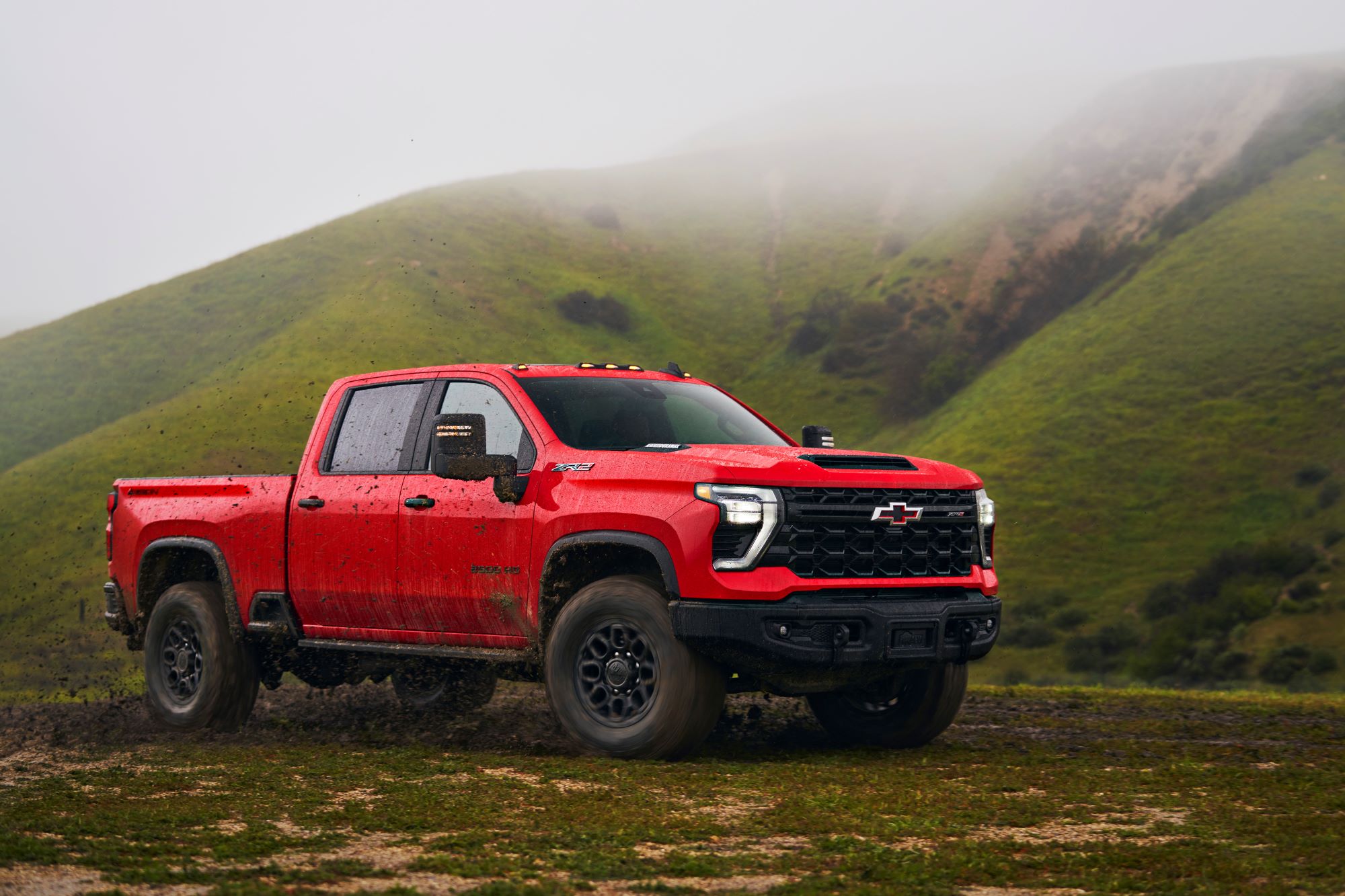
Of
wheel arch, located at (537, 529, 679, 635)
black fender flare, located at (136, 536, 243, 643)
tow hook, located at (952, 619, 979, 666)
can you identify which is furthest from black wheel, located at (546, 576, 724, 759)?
black fender flare, located at (136, 536, 243, 643)

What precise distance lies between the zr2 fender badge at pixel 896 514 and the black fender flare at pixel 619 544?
1.10 metres

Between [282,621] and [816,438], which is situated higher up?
[816,438]

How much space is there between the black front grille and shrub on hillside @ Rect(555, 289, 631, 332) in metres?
79.3

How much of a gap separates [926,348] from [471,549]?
77396 millimetres

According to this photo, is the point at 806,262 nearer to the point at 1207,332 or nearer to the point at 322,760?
the point at 1207,332

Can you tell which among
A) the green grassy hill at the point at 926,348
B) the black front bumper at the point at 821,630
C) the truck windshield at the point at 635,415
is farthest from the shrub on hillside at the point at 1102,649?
the black front bumper at the point at 821,630

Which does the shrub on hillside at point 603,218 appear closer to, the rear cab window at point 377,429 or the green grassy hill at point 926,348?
the green grassy hill at point 926,348

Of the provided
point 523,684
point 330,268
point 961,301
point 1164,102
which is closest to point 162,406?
point 330,268

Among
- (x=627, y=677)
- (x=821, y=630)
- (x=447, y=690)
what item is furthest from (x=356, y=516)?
(x=821, y=630)

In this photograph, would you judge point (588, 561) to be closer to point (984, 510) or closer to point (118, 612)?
point (984, 510)

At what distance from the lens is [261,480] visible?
9008mm

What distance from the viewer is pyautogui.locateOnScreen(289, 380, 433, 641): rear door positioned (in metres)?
8.23

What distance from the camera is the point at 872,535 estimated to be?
718 centimetres

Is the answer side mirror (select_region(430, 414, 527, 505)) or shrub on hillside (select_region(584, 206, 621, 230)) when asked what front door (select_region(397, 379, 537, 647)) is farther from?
shrub on hillside (select_region(584, 206, 621, 230))
